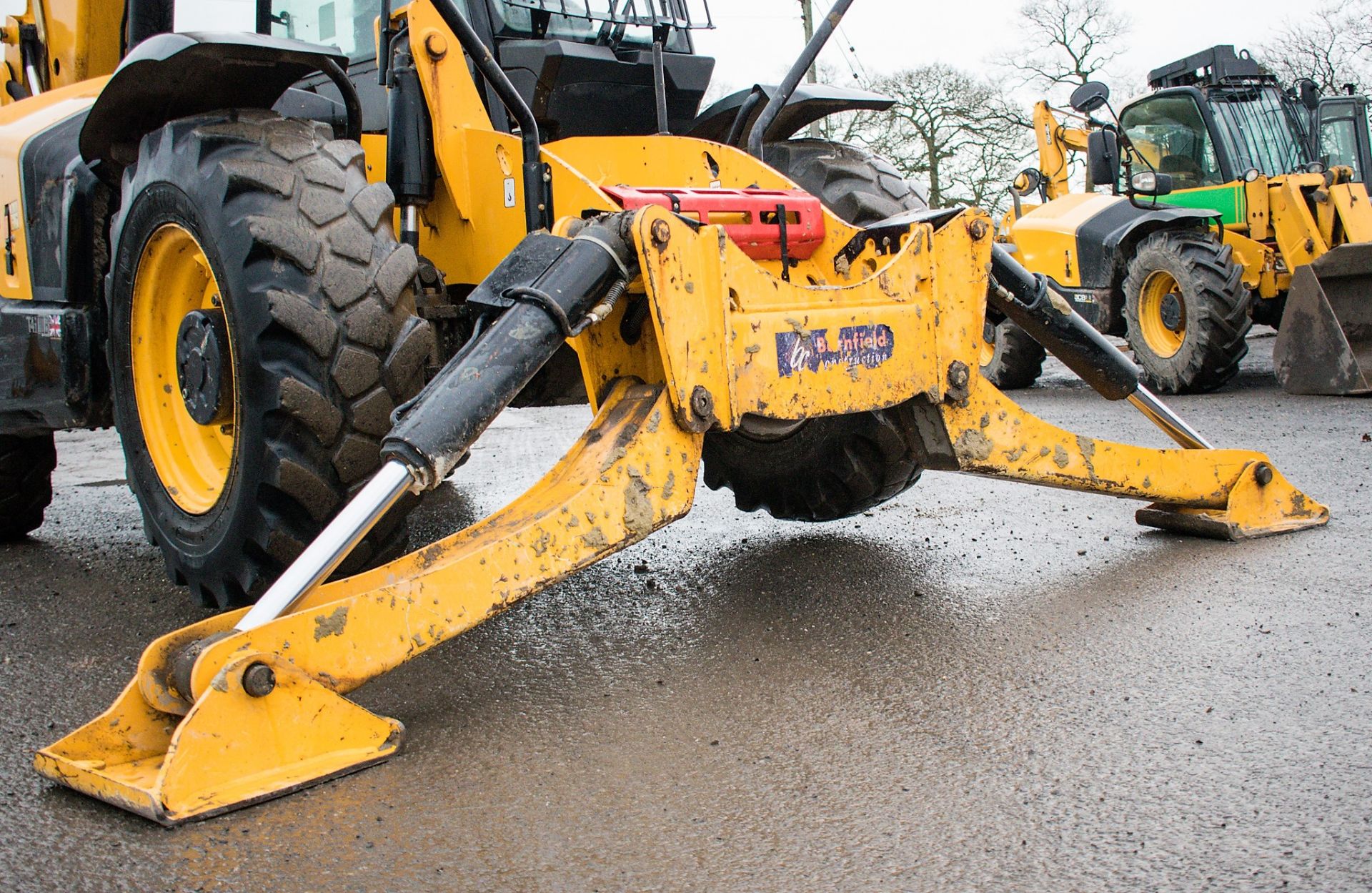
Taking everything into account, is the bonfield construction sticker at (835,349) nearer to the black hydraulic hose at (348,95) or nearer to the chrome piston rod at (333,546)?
the chrome piston rod at (333,546)

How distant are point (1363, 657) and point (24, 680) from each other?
3.26 m

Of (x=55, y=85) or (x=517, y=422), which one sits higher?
(x=55, y=85)

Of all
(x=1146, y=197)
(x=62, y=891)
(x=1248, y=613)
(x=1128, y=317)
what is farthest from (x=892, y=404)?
(x=1146, y=197)

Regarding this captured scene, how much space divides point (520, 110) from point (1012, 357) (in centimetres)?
796

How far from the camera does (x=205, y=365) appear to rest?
3.29 meters

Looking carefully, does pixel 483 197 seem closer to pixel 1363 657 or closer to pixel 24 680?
pixel 24 680

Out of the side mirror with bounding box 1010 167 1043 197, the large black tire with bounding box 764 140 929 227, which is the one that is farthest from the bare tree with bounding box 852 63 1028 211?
the large black tire with bounding box 764 140 929 227

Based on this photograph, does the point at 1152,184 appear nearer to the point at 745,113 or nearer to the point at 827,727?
the point at 745,113

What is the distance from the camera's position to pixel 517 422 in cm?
933

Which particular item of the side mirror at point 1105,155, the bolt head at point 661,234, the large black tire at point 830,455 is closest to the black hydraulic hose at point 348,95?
the bolt head at point 661,234

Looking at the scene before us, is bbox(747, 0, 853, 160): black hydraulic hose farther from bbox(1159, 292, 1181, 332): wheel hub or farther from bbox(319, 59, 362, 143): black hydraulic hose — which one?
bbox(1159, 292, 1181, 332): wheel hub

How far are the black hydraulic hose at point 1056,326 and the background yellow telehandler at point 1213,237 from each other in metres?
4.81

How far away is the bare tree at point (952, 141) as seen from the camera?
82.7ft

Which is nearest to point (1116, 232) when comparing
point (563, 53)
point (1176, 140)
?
point (1176, 140)
